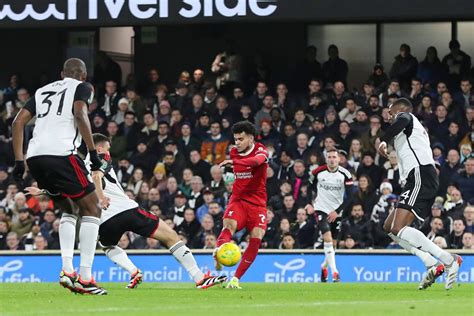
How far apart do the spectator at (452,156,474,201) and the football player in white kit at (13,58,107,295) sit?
10.2 metres

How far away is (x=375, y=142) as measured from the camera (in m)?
22.8

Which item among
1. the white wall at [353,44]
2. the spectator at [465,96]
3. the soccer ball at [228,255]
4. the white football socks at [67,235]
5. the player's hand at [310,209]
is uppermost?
the white wall at [353,44]

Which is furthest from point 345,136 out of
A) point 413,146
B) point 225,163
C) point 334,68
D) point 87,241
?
point 87,241

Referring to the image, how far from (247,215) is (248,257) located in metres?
0.54

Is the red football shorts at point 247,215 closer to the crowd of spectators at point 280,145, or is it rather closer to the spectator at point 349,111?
the crowd of spectators at point 280,145

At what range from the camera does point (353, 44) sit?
2691 centimetres

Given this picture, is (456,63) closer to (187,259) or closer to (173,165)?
(173,165)

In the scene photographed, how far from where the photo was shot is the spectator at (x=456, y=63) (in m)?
24.5

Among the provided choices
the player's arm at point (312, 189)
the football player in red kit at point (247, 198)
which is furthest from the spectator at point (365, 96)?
the football player in red kit at point (247, 198)

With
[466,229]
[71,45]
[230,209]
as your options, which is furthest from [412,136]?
[71,45]

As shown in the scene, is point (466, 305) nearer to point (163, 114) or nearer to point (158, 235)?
point (158, 235)

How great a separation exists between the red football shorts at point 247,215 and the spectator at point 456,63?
383 inches

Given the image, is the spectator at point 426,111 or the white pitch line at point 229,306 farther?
the spectator at point 426,111

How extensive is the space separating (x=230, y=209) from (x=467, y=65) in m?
10.3
